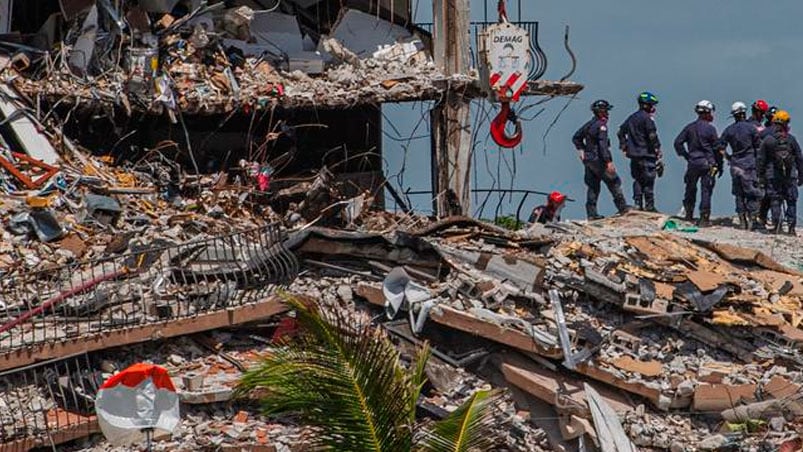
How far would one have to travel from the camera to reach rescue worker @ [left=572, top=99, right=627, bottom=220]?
23.8 meters

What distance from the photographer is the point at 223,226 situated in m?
19.5

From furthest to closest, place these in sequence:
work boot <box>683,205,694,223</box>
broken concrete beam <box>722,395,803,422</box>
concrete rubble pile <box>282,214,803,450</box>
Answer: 1. work boot <box>683,205,694,223</box>
2. broken concrete beam <box>722,395,803,422</box>
3. concrete rubble pile <box>282,214,803,450</box>

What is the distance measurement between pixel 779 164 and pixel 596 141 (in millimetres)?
2292

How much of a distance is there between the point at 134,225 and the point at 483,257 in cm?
413

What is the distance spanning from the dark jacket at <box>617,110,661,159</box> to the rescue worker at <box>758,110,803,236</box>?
1339mm

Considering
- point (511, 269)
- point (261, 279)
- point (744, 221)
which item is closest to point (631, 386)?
point (511, 269)

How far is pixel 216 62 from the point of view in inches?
890

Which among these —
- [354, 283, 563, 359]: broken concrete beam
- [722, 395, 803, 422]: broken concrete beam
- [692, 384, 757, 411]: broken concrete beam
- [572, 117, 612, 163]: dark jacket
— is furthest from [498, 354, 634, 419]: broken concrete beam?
[572, 117, 612, 163]: dark jacket

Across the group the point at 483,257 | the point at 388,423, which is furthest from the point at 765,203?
the point at 388,423

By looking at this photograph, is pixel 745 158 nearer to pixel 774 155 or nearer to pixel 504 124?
pixel 774 155

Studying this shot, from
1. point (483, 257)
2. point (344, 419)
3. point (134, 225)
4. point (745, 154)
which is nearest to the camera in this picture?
point (344, 419)

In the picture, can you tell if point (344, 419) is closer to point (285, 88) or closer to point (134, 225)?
point (134, 225)

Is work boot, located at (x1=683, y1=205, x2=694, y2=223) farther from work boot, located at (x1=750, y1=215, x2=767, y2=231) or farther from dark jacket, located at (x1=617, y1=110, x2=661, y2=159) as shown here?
dark jacket, located at (x1=617, y1=110, x2=661, y2=159)

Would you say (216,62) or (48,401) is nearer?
(48,401)
